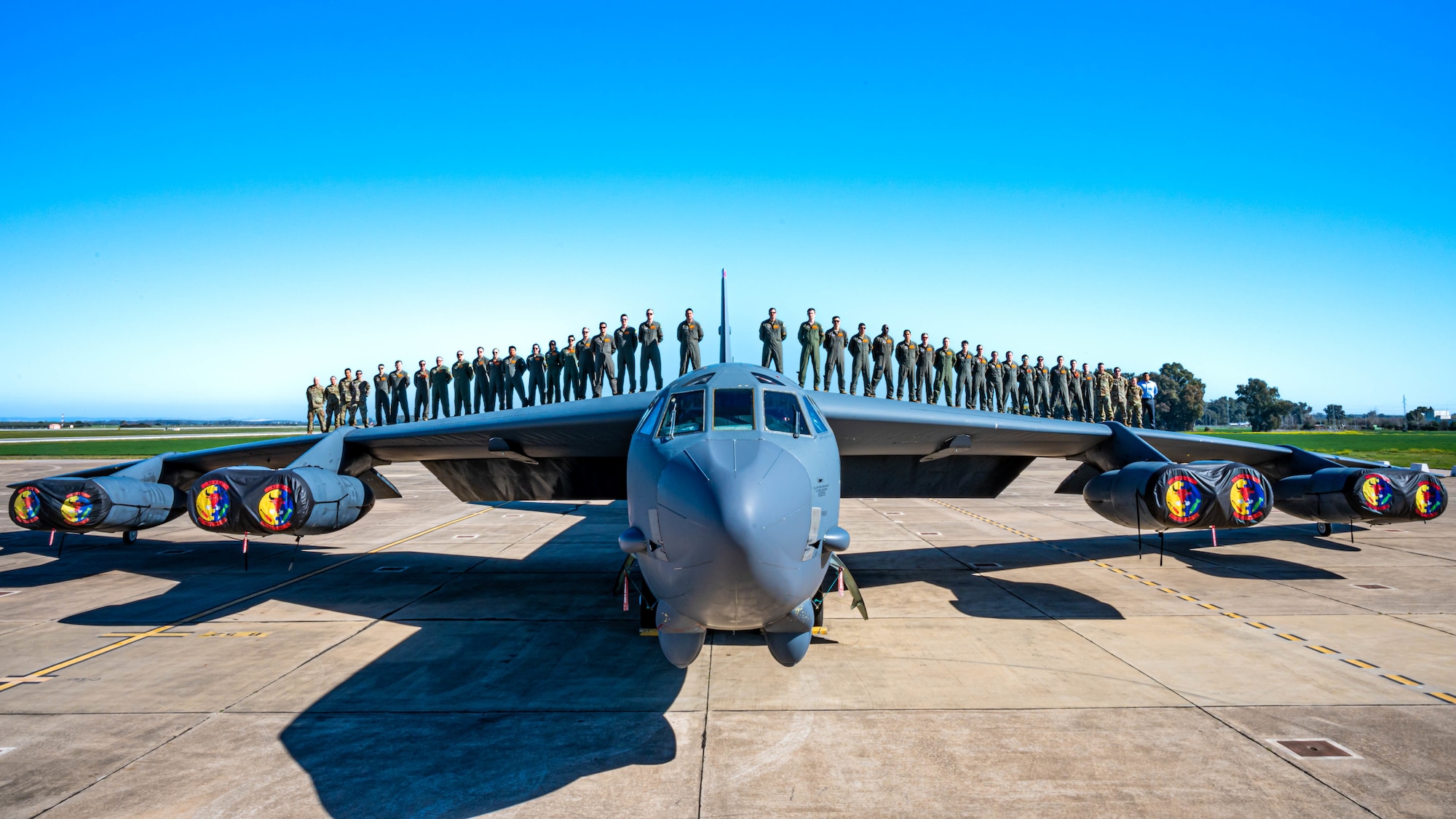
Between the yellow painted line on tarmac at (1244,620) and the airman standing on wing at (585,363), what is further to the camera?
the airman standing on wing at (585,363)

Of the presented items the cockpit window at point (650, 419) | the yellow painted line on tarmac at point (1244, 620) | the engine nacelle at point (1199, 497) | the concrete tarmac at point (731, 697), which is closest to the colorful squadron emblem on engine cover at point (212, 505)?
the concrete tarmac at point (731, 697)

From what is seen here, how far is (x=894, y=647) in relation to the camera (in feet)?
25.8

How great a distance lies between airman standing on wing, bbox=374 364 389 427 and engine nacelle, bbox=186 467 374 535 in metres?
13.0

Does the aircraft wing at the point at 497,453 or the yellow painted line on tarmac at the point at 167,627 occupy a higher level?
the aircraft wing at the point at 497,453

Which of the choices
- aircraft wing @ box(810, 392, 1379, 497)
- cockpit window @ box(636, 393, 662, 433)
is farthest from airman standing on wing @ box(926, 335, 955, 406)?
cockpit window @ box(636, 393, 662, 433)

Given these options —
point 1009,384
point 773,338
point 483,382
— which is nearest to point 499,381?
point 483,382

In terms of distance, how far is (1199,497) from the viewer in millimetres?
8578

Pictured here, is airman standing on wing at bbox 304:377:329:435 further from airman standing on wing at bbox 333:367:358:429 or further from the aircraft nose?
the aircraft nose

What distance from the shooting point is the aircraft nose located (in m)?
4.67

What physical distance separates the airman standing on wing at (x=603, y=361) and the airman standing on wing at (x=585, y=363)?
26 cm

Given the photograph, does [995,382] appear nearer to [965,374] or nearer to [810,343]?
[965,374]

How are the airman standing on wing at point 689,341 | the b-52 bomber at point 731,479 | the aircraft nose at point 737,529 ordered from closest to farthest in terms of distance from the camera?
the aircraft nose at point 737,529, the b-52 bomber at point 731,479, the airman standing on wing at point 689,341

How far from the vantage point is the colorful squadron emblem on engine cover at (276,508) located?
8.57 meters

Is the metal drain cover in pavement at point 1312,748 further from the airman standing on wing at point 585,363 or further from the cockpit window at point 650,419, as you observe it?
the airman standing on wing at point 585,363
